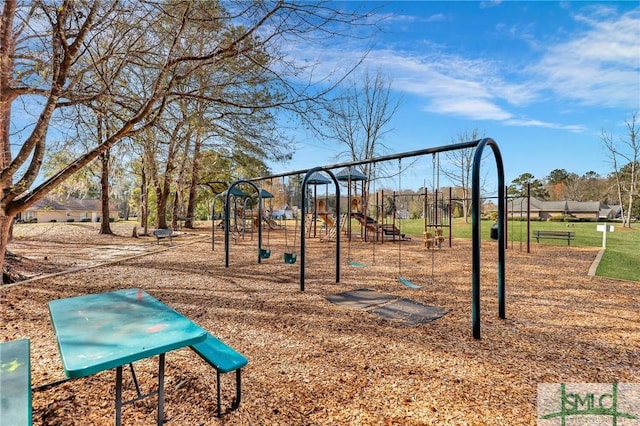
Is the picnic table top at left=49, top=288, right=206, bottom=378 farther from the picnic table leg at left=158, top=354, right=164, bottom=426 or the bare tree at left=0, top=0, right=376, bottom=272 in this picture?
the bare tree at left=0, top=0, right=376, bottom=272

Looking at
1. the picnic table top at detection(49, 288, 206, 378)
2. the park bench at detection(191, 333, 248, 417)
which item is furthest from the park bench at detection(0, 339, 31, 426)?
the park bench at detection(191, 333, 248, 417)

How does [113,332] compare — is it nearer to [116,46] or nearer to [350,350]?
[350,350]

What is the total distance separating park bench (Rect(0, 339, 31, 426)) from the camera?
4.55 ft

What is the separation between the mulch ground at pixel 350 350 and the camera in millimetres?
2170

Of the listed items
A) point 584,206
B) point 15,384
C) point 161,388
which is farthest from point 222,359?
point 584,206

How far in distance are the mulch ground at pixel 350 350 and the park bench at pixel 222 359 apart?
134 millimetres

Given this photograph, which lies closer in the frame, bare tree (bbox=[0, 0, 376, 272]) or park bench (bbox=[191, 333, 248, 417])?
park bench (bbox=[191, 333, 248, 417])

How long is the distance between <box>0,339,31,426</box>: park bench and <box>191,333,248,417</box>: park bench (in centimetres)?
83

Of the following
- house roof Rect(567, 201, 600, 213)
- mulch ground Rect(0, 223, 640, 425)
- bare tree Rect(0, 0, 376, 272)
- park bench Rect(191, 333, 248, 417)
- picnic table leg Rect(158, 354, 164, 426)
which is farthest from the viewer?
house roof Rect(567, 201, 600, 213)

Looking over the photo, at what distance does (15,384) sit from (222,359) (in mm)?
1031

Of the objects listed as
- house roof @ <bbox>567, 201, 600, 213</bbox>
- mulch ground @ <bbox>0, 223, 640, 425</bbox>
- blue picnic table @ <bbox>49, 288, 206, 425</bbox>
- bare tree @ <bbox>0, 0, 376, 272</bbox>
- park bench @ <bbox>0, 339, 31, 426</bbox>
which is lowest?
mulch ground @ <bbox>0, 223, 640, 425</bbox>

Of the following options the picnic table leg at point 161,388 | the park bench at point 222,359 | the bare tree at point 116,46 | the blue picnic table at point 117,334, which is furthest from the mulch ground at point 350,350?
the bare tree at point 116,46

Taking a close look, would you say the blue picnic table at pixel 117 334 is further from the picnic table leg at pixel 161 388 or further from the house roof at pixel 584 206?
the house roof at pixel 584 206

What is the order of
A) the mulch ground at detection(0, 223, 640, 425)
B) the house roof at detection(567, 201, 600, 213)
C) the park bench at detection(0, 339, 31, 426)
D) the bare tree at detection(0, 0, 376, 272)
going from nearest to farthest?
the park bench at detection(0, 339, 31, 426) < the mulch ground at detection(0, 223, 640, 425) < the bare tree at detection(0, 0, 376, 272) < the house roof at detection(567, 201, 600, 213)
